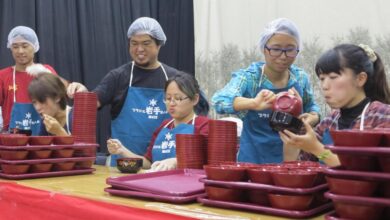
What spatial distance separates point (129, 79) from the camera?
2.62 meters

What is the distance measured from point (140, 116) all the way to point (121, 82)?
0.21 m

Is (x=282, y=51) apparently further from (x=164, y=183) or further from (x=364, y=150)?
(x=364, y=150)

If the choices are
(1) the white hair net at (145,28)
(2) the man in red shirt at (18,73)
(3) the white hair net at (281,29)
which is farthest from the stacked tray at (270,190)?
(2) the man in red shirt at (18,73)

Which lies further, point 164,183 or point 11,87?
point 11,87

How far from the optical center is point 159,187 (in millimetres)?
1077

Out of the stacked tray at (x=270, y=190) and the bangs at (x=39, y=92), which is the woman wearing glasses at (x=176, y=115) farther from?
the stacked tray at (x=270, y=190)

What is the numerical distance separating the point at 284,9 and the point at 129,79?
1288 millimetres

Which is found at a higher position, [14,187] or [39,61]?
[39,61]

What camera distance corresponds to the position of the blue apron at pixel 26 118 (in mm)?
2403

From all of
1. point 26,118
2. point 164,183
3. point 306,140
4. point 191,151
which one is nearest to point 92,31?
point 26,118

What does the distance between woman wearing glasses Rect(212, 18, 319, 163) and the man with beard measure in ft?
2.28

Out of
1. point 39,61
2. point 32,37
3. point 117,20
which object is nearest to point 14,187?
point 32,37

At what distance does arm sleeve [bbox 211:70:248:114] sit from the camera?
1.72 meters

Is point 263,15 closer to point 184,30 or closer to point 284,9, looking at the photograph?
point 284,9
